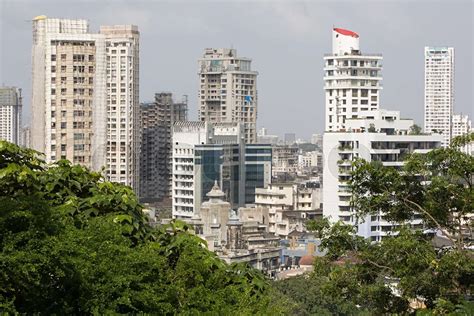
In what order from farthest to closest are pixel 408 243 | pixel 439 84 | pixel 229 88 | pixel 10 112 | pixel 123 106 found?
A: pixel 439 84, pixel 10 112, pixel 229 88, pixel 123 106, pixel 408 243

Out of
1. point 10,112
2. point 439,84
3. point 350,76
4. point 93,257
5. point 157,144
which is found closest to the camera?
point 93,257

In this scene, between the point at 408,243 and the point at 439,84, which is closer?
the point at 408,243

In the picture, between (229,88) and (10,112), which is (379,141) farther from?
(10,112)

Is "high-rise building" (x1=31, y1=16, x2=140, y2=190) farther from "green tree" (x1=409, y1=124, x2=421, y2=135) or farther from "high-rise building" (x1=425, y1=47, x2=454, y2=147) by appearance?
"high-rise building" (x1=425, y1=47, x2=454, y2=147)

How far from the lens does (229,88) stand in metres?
56.3

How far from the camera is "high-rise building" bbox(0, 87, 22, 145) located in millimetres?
60644

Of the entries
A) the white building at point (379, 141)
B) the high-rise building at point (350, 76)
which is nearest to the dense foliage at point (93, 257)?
the white building at point (379, 141)

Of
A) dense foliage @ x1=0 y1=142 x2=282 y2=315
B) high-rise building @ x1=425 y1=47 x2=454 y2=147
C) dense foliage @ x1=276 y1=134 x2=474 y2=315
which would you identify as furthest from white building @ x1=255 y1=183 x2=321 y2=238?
dense foliage @ x1=0 y1=142 x2=282 y2=315

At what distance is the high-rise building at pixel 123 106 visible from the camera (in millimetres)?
41500

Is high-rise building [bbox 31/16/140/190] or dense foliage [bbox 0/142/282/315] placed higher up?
high-rise building [bbox 31/16/140/190]

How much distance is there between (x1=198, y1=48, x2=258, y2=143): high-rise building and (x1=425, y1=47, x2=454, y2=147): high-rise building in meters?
13.2

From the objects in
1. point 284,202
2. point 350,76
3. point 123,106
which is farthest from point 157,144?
point 350,76

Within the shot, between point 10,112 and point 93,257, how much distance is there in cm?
5788

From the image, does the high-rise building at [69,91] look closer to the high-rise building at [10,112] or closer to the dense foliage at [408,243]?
the high-rise building at [10,112]
